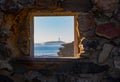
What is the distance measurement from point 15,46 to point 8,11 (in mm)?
358

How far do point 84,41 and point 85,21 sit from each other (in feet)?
0.57

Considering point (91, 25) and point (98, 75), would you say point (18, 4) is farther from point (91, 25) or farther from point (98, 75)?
point (98, 75)

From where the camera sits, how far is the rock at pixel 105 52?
9.75ft

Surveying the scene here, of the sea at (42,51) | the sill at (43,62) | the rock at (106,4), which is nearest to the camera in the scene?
the rock at (106,4)

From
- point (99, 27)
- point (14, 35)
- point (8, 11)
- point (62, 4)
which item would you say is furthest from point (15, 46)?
point (99, 27)

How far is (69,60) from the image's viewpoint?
3057 mm

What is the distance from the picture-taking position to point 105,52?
2.99 metres

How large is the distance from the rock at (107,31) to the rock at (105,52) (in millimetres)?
80

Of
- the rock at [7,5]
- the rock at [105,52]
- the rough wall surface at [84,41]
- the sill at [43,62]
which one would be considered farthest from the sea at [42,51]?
the rock at [105,52]

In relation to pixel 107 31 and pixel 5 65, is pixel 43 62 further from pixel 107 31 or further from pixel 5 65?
pixel 107 31

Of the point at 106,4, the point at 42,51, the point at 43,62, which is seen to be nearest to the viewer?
the point at 106,4

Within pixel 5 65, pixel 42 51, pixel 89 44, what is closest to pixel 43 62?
pixel 5 65

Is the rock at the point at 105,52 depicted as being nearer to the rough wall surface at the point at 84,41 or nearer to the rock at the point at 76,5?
the rough wall surface at the point at 84,41

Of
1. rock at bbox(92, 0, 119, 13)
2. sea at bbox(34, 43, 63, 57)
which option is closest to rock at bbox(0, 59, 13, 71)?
sea at bbox(34, 43, 63, 57)
